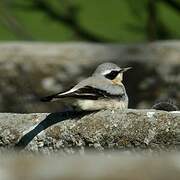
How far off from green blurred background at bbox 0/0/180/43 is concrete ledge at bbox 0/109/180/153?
5387mm

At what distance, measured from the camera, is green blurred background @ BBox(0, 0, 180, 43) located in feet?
32.4

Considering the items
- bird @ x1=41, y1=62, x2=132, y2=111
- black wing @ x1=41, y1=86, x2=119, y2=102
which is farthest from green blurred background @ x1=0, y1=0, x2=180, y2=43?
black wing @ x1=41, y1=86, x2=119, y2=102

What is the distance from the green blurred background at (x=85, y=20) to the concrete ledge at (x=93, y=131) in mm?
5387

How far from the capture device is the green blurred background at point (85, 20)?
32.4 ft

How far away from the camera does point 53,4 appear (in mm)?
10180

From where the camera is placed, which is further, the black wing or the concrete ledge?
the black wing

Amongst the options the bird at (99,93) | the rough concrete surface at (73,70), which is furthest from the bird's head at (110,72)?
the rough concrete surface at (73,70)

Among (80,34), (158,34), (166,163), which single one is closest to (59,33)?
(80,34)

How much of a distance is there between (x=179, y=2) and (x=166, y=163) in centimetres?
852

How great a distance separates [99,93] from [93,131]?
40 cm

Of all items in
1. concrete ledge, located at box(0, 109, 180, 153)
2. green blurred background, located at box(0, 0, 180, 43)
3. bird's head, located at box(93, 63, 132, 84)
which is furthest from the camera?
green blurred background, located at box(0, 0, 180, 43)

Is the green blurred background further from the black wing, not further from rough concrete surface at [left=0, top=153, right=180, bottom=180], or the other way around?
rough concrete surface at [left=0, top=153, right=180, bottom=180]

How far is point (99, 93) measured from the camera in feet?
14.6

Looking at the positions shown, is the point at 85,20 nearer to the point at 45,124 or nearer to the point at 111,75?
the point at 111,75
